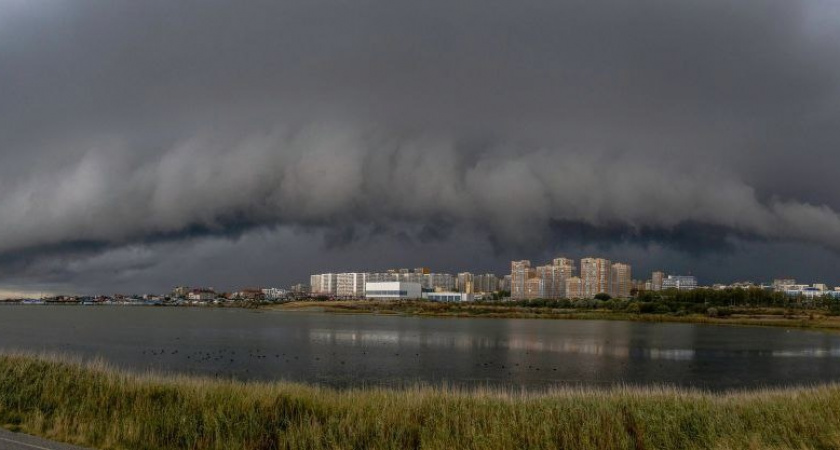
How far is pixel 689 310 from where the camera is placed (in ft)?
525

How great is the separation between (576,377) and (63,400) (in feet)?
102

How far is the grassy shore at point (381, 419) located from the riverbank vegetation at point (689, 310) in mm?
120374

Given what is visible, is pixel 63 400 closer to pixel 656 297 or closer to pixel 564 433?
pixel 564 433

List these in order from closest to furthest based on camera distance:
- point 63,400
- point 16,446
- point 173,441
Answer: point 16,446 < point 173,441 < point 63,400

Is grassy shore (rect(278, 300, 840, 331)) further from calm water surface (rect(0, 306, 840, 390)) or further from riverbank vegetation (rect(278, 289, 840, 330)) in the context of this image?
calm water surface (rect(0, 306, 840, 390))

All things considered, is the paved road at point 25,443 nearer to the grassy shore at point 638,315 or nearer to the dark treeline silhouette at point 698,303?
the grassy shore at point 638,315

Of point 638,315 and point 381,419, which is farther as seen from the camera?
point 638,315

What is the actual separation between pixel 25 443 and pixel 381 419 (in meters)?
8.05

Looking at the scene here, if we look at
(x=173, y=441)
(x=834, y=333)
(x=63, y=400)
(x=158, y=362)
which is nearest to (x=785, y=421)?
(x=173, y=441)

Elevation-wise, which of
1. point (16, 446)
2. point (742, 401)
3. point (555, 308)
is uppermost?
point (16, 446)

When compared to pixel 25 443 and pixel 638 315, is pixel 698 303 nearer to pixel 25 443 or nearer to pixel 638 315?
pixel 638 315

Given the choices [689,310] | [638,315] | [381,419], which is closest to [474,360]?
[381,419]

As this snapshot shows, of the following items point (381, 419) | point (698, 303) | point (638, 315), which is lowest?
point (638, 315)

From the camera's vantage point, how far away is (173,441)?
1455 cm
